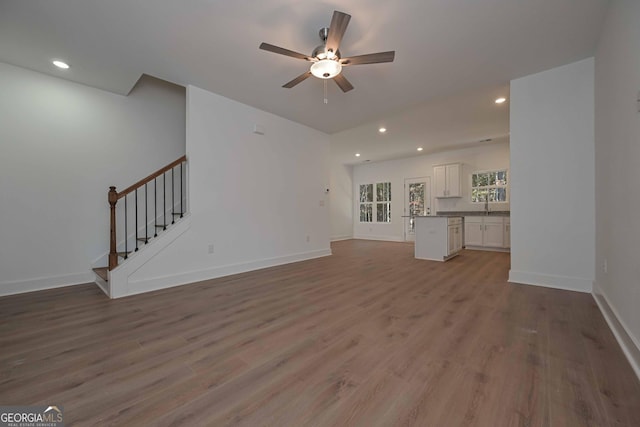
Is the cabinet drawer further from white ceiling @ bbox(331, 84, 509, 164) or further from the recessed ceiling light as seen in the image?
the recessed ceiling light

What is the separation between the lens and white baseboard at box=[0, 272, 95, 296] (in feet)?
9.89

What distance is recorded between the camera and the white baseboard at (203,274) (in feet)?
10.1

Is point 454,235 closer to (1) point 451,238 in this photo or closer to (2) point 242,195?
(1) point 451,238

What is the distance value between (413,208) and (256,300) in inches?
268

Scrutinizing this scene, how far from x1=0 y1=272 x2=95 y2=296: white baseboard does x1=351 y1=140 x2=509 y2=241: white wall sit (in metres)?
7.78

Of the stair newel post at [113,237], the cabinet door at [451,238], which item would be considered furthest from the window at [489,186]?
the stair newel post at [113,237]

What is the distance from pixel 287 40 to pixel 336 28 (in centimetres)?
77

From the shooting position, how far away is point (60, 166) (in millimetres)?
3379

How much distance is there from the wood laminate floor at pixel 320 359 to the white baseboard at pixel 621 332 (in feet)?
0.18

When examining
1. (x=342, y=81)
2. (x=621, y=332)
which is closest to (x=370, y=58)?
(x=342, y=81)

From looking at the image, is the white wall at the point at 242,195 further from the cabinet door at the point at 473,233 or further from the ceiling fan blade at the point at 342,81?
the cabinet door at the point at 473,233

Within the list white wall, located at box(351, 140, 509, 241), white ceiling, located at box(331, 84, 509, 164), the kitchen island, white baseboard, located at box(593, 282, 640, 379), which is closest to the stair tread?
white baseboard, located at box(593, 282, 640, 379)

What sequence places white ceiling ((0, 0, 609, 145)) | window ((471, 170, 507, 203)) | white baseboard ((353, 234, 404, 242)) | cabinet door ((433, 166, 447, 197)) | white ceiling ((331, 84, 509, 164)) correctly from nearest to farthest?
white ceiling ((0, 0, 609, 145))
white ceiling ((331, 84, 509, 164))
window ((471, 170, 507, 203))
cabinet door ((433, 166, 447, 197))
white baseboard ((353, 234, 404, 242))

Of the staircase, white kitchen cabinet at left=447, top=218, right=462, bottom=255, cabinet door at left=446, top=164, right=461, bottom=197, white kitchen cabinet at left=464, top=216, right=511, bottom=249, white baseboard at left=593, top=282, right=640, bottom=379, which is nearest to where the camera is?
white baseboard at left=593, top=282, right=640, bottom=379
